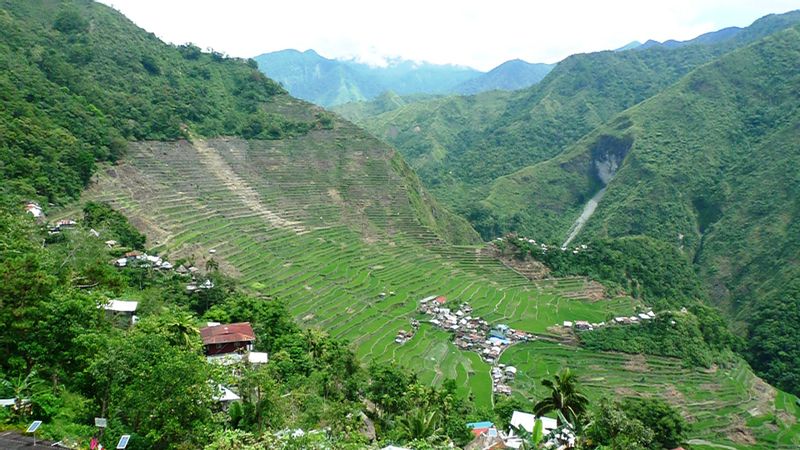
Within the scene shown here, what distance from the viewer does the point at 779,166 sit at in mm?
73875

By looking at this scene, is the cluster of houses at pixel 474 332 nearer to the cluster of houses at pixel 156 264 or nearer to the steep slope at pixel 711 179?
the cluster of houses at pixel 156 264

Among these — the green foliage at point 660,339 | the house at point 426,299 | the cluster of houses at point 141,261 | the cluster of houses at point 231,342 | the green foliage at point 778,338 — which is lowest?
the green foliage at point 778,338

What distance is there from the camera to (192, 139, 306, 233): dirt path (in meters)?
45.9

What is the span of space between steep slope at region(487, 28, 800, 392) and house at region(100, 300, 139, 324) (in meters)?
51.2

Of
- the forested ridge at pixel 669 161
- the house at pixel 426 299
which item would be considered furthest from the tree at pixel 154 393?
the forested ridge at pixel 669 161

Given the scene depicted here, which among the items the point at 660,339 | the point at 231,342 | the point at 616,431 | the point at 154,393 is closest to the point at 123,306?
the point at 231,342

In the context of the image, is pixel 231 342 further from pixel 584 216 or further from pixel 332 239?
pixel 584 216

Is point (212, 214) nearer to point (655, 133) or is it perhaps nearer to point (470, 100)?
point (655, 133)

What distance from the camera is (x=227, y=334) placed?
23.2m

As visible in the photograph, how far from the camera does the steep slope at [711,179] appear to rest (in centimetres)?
6306

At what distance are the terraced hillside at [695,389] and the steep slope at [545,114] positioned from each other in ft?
234

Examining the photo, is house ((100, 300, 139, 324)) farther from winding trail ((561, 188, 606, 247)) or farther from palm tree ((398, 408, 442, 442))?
winding trail ((561, 188, 606, 247))

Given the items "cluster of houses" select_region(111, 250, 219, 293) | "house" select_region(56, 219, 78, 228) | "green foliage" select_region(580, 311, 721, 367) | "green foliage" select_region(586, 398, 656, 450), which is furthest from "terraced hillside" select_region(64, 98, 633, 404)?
"green foliage" select_region(586, 398, 656, 450)

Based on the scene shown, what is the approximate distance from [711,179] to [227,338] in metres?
86.8
